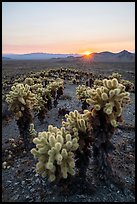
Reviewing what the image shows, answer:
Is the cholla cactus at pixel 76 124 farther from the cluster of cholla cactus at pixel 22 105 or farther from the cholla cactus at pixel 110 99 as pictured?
the cluster of cholla cactus at pixel 22 105

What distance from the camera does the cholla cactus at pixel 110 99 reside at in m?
8.71

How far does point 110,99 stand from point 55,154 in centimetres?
231

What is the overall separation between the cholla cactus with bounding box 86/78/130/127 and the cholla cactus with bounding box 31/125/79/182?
1236 millimetres

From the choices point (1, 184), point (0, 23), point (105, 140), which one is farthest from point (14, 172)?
point (0, 23)

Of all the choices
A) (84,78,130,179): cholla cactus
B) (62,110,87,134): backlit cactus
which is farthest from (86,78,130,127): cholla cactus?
(62,110,87,134): backlit cactus

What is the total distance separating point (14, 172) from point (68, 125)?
3188 millimetres

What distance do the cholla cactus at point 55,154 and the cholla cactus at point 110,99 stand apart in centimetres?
124

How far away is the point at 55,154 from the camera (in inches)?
320

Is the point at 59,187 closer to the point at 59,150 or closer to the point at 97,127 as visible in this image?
the point at 59,150

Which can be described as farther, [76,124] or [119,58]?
[119,58]

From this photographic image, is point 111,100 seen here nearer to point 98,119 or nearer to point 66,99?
point 98,119

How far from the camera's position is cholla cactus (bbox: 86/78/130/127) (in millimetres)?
8711

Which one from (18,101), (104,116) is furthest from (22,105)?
(104,116)

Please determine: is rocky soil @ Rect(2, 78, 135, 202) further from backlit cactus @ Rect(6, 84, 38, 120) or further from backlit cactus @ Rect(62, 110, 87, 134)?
backlit cactus @ Rect(6, 84, 38, 120)
